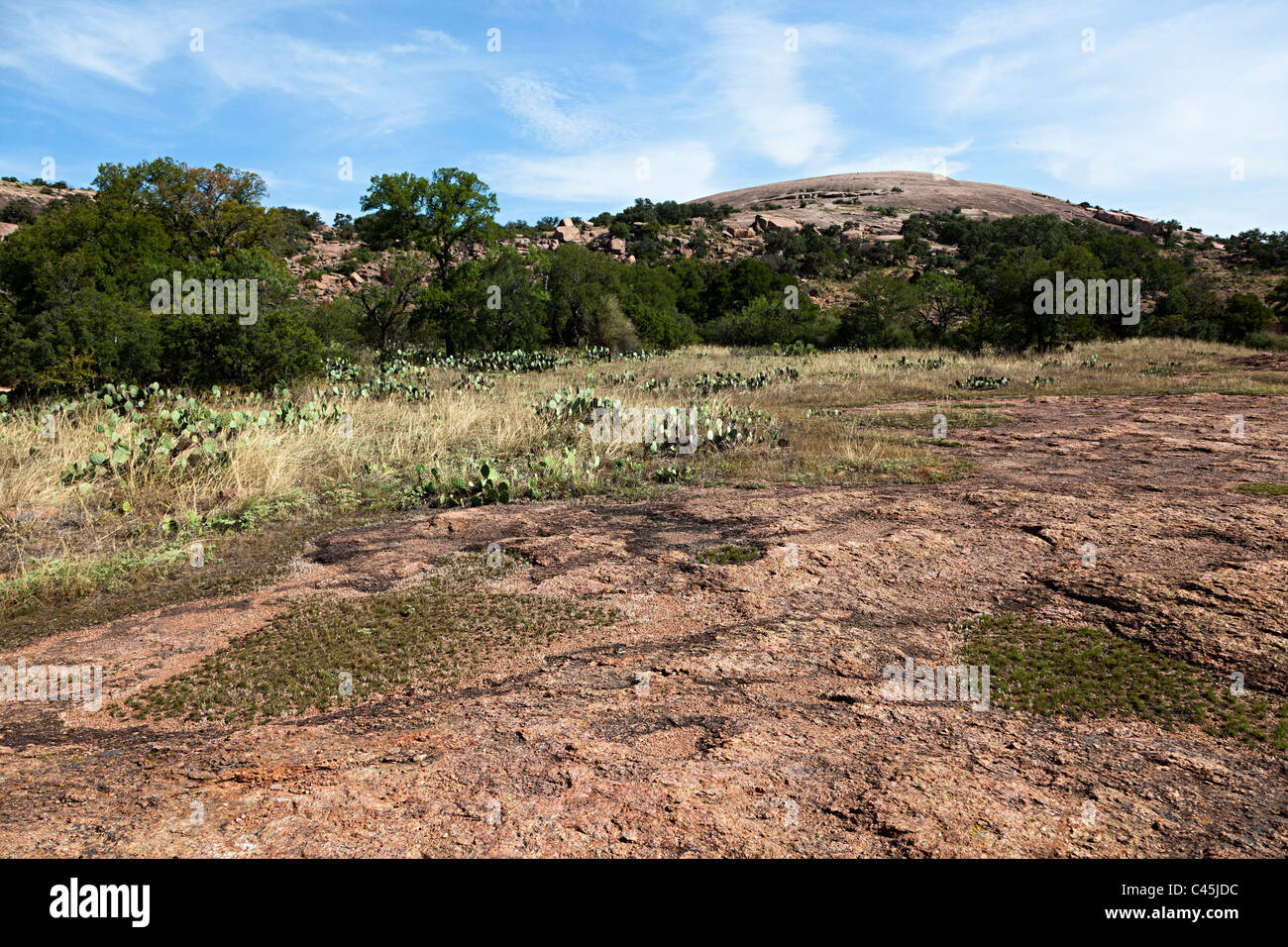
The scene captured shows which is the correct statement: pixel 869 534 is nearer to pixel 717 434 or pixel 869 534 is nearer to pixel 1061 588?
pixel 1061 588

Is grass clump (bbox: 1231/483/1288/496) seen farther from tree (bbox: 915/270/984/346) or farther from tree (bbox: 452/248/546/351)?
tree (bbox: 915/270/984/346)

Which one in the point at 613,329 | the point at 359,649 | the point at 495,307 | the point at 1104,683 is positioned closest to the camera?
the point at 1104,683

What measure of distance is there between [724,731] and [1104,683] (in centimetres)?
174

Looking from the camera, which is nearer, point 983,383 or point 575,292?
point 983,383

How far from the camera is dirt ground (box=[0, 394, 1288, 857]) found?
219 centimetres

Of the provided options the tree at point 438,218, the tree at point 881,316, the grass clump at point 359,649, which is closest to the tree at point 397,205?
the tree at point 438,218

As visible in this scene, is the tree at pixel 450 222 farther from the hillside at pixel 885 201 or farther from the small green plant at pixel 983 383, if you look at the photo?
the hillside at pixel 885 201

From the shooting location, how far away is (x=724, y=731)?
282 centimetres

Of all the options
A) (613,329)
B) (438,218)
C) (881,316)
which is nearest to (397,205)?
(438,218)

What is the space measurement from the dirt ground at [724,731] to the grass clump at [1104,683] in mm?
110

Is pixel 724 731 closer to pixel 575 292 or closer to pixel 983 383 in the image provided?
pixel 983 383

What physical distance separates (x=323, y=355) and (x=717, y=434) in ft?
30.0

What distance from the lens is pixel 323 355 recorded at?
1419 centimetres

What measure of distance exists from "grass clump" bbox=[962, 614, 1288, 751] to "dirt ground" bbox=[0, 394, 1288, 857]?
0.11m
